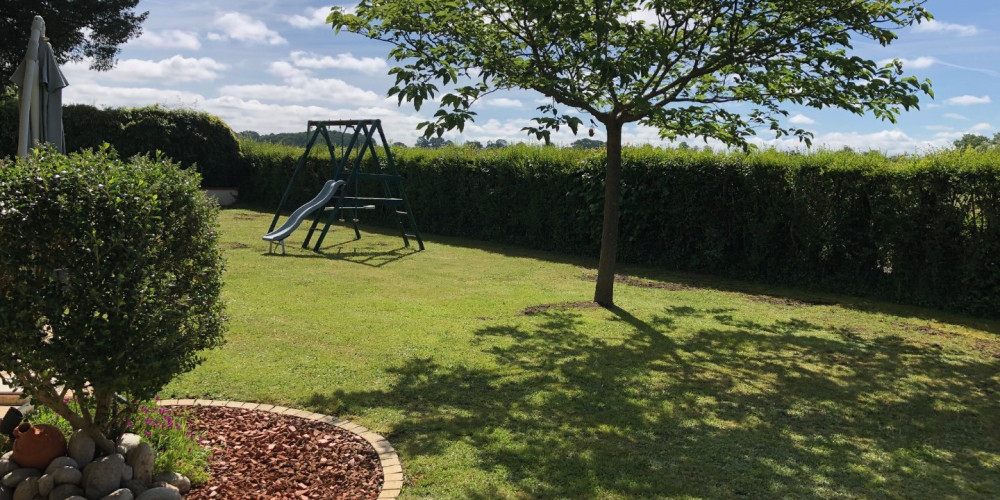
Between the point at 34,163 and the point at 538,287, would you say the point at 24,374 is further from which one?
the point at 538,287

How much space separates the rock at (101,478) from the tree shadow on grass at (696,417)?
150 centimetres

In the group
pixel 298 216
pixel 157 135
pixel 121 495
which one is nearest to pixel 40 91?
pixel 121 495

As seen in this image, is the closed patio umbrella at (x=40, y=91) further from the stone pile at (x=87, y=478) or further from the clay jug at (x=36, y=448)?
the stone pile at (x=87, y=478)

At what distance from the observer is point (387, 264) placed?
41.8 feet

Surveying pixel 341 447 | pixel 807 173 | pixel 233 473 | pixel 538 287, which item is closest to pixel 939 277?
pixel 807 173

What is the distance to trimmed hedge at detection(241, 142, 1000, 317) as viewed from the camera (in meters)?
9.52

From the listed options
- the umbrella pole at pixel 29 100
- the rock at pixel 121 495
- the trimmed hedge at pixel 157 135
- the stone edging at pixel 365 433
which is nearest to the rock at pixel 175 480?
the rock at pixel 121 495

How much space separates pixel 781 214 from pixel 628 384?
6.93 metres

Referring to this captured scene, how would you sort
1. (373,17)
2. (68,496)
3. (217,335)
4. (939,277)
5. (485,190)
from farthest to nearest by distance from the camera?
(485,190) < (939,277) < (373,17) < (217,335) < (68,496)

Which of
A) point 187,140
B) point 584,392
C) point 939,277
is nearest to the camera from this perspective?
point 584,392

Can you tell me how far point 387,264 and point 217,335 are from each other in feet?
29.7

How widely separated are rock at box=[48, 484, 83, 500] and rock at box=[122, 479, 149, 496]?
20cm

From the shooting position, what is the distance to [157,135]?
932 inches

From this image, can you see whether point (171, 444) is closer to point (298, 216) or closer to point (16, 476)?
point (16, 476)
